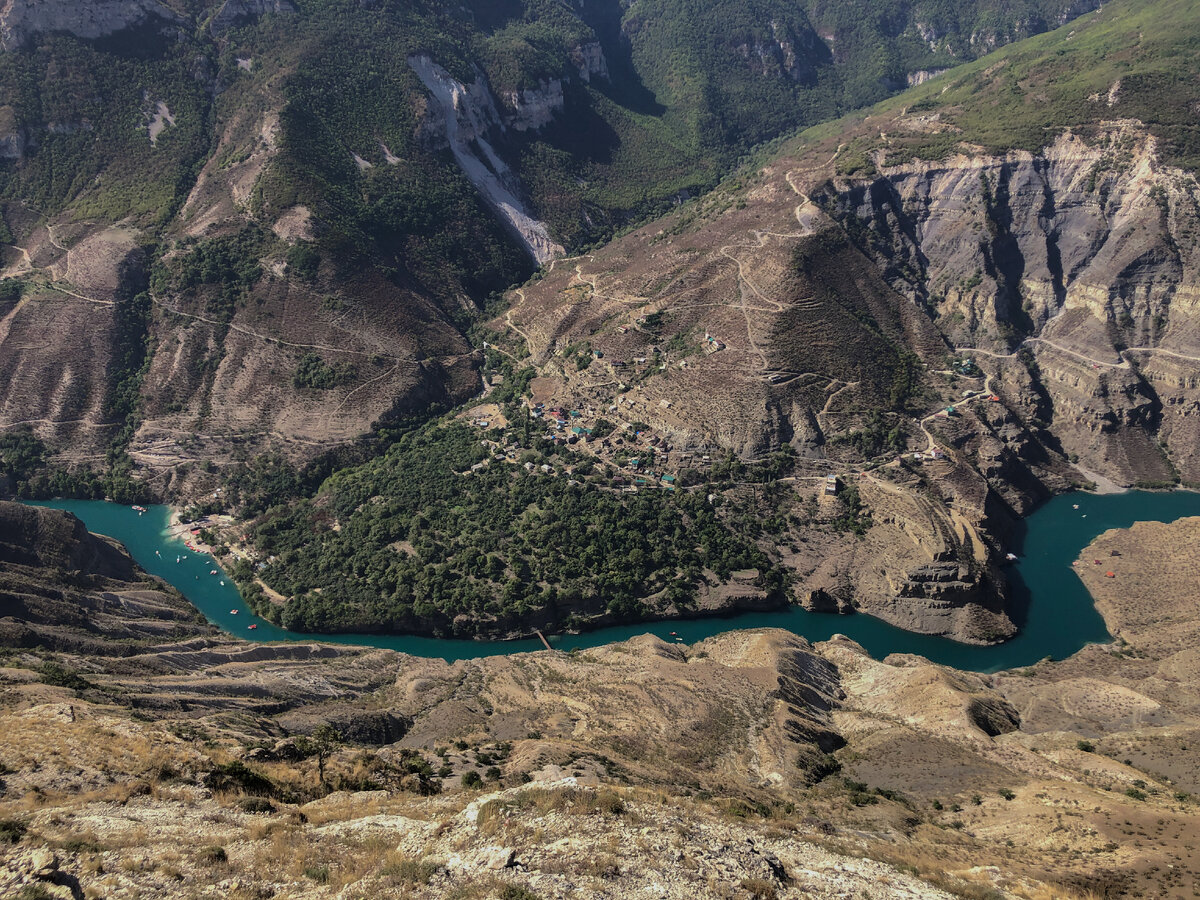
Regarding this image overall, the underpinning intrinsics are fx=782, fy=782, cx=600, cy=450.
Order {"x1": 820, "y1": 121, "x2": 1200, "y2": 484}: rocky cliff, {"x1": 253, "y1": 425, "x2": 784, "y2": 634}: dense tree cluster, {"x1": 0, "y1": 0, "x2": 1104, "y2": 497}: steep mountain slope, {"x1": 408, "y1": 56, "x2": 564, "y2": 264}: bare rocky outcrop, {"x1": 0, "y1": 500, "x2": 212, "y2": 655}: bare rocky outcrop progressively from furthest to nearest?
{"x1": 408, "y1": 56, "x2": 564, "y2": 264}: bare rocky outcrop
{"x1": 0, "y1": 0, "x2": 1104, "y2": 497}: steep mountain slope
{"x1": 820, "y1": 121, "x2": 1200, "y2": 484}: rocky cliff
{"x1": 253, "y1": 425, "x2": 784, "y2": 634}: dense tree cluster
{"x1": 0, "y1": 500, "x2": 212, "y2": 655}: bare rocky outcrop

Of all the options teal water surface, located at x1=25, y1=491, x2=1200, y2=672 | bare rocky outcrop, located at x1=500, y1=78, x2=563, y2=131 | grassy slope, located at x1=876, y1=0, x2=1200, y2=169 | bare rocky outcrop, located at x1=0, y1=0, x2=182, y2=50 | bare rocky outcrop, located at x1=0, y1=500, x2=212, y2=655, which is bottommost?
teal water surface, located at x1=25, y1=491, x2=1200, y2=672

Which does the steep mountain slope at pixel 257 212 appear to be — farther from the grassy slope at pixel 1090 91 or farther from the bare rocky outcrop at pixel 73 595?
the grassy slope at pixel 1090 91

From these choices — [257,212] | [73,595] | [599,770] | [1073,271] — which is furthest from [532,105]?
[599,770]

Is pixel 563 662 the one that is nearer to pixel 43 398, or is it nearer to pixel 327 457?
pixel 327 457

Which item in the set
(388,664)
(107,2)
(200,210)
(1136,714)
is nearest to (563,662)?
(388,664)

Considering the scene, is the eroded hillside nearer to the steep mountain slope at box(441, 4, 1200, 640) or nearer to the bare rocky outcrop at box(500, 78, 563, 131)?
the steep mountain slope at box(441, 4, 1200, 640)

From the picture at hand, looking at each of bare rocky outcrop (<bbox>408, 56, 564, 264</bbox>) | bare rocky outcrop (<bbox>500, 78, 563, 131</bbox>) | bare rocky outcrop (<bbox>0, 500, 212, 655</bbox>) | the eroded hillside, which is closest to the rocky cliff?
the eroded hillside

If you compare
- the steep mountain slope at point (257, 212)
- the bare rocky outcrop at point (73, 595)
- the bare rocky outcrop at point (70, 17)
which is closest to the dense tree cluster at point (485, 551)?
the bare rocky outcrop at point (73, 595)
